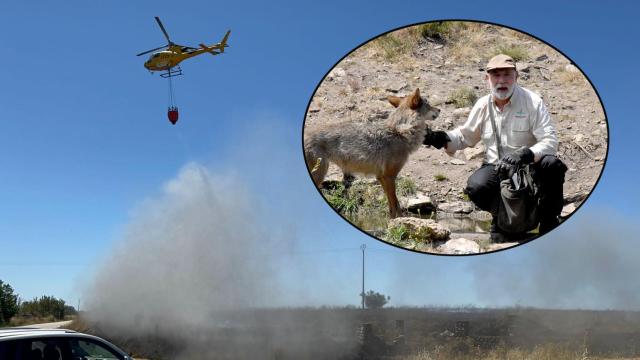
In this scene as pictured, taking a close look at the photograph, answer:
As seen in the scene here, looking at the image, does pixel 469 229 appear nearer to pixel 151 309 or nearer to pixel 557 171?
pixel 557 171

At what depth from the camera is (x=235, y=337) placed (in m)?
53.2

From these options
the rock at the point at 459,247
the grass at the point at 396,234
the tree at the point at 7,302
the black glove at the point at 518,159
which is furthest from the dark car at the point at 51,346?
the tree at the point at 7,302

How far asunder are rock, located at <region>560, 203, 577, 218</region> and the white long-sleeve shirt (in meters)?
0.42

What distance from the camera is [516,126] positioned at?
439 centimetres

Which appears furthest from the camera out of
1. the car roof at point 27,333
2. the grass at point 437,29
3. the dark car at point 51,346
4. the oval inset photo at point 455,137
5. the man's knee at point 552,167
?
the car roof at point 27,333

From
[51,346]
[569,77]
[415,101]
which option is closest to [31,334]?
[51,346]

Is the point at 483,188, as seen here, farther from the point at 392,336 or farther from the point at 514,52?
the point at 392,336

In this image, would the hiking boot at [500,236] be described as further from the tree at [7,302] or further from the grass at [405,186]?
the tree at [7,302]

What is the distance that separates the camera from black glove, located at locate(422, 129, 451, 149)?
4617 mm

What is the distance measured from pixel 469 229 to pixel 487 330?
4410 cm

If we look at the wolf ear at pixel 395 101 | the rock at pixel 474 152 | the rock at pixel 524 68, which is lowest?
the rock at pixel 474 152

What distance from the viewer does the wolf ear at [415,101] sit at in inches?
181

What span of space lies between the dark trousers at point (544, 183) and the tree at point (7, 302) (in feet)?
243

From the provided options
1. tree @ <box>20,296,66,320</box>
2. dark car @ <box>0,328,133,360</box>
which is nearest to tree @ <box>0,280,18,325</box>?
tree @ <box>20,296,66,320</box>
